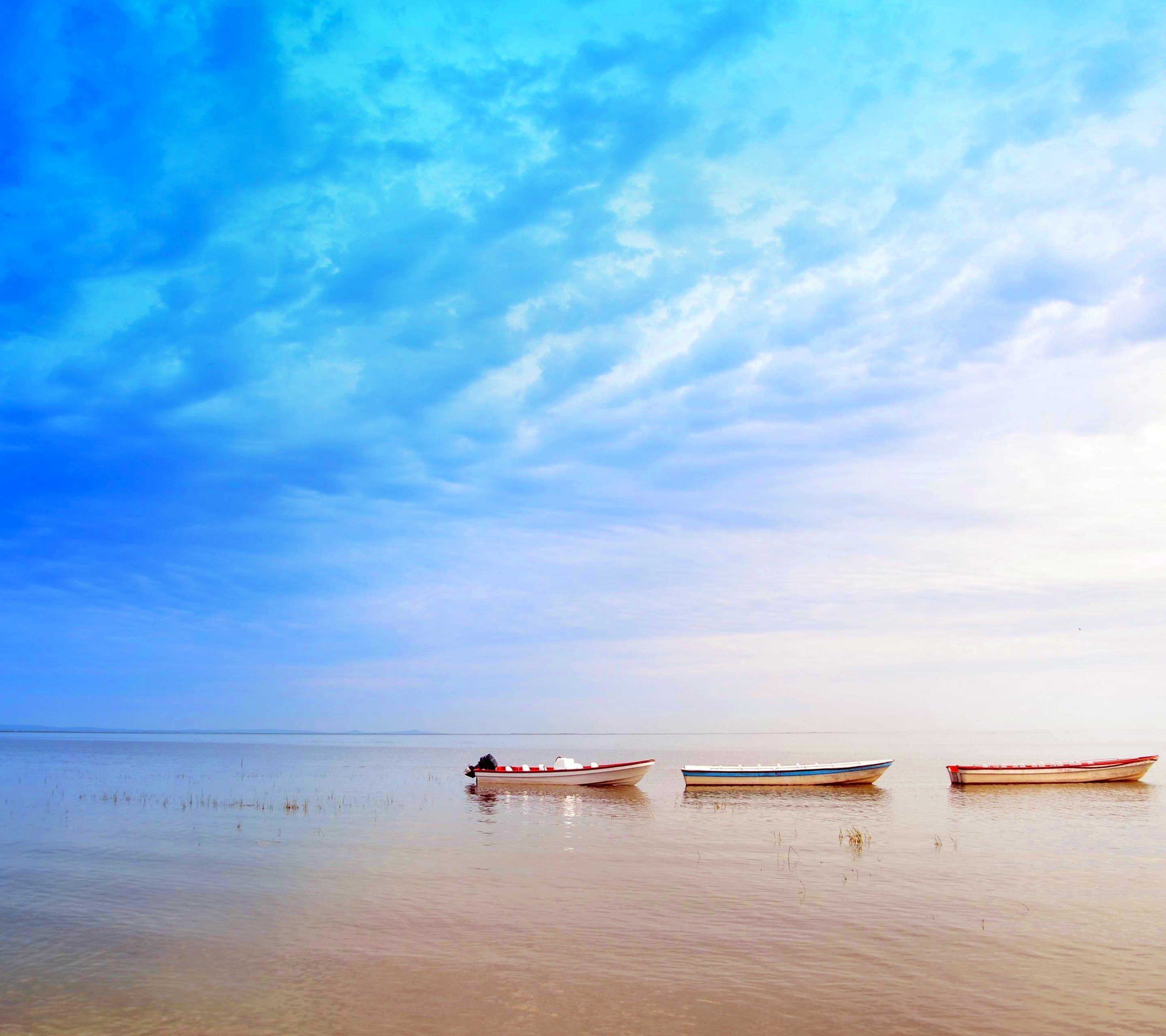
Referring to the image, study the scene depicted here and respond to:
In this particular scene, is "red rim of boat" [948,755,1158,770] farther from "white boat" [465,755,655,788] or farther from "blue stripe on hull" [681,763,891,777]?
"white boat" [465,755,655,788]

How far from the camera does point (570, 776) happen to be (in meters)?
54.1

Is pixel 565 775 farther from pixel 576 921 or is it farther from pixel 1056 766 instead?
pixel 576 921

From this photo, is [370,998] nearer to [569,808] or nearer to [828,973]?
[828,973]

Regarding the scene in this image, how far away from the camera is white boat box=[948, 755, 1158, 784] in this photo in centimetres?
5631

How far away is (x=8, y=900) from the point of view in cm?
2031

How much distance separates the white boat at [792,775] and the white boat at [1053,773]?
204 inches

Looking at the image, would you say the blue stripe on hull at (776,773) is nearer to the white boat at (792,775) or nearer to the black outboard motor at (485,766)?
the white boat at (792,775)

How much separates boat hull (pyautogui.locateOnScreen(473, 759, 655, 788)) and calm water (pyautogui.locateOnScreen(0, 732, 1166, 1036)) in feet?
39.5

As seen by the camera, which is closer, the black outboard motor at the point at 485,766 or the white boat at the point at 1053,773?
the black outboard motor at the point at 485,766

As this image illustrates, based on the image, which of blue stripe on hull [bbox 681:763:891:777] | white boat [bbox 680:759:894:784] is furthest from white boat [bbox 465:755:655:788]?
white boat [bbox 680:759:894:784]

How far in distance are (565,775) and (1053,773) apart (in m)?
32.7

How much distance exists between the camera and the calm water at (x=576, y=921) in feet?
42.4

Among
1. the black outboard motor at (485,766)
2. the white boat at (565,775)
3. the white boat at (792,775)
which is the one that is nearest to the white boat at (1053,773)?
the white boat at (792,775)

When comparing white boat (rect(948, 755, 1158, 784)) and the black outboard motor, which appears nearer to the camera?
the black outboard motor
